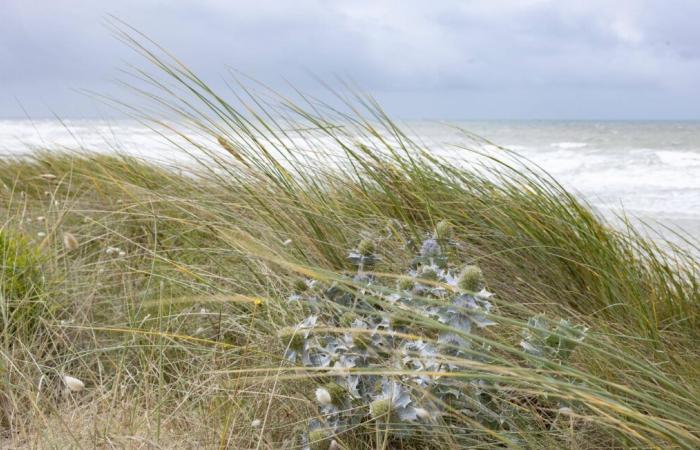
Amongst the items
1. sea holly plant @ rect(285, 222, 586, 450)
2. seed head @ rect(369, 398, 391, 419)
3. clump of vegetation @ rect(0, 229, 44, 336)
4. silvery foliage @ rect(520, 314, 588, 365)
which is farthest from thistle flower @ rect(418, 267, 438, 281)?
clump of vegetation @ rect(0, 229, 44, 336)

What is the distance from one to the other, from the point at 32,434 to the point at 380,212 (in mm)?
1378

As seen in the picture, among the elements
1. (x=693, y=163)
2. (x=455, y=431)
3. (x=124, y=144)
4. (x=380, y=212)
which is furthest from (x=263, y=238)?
(x=693, y=163)

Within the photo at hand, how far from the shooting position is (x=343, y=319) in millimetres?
1750

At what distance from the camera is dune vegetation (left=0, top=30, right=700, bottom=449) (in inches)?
63.6

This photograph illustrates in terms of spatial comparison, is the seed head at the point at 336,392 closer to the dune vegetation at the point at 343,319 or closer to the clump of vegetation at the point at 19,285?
the dune vegetation at the point at 343,319

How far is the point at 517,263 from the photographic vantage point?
274 centimetres

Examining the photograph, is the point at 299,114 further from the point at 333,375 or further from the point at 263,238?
the point at 333,375

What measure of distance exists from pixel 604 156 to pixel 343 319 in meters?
15.7

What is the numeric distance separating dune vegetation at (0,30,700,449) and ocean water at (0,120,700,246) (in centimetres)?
165

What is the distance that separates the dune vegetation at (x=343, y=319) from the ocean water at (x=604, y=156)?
5.40 feet

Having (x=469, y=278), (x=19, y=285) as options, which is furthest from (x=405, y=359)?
(x=19, y=285)

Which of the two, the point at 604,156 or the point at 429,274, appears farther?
the point at 604,156

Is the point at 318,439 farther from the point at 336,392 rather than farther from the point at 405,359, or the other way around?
the point at 405,359

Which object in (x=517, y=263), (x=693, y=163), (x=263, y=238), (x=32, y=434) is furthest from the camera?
(x=693, y=163)
